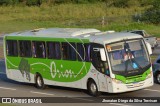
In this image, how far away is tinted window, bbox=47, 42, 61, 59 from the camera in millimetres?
24938

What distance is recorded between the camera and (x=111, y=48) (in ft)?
72.8

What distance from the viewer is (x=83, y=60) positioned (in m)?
23.4

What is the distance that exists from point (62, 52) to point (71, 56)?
673 mm

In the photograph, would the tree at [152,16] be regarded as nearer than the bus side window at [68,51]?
No

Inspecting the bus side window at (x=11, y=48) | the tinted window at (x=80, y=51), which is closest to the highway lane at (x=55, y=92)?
the tinted window at (x=80, y=51)

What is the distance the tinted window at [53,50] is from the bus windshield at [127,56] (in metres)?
3.40

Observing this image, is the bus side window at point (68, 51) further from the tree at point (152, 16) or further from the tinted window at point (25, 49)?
the tree at point (152, 16)

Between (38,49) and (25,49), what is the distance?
3.55ft

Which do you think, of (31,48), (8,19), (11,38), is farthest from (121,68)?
(8,19)

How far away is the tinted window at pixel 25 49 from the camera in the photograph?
2684cm

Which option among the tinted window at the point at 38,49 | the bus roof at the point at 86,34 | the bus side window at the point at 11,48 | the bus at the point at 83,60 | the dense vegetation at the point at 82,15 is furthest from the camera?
the dense vegetation at the point at 82,15

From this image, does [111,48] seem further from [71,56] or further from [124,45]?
[71,56]

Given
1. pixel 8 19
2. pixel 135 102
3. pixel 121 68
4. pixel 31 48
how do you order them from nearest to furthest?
1. pixel 135 102
2. pixel 121 68
3. pixel 31 48
4. pixel 8 19

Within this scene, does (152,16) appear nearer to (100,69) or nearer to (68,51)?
(68,51)
